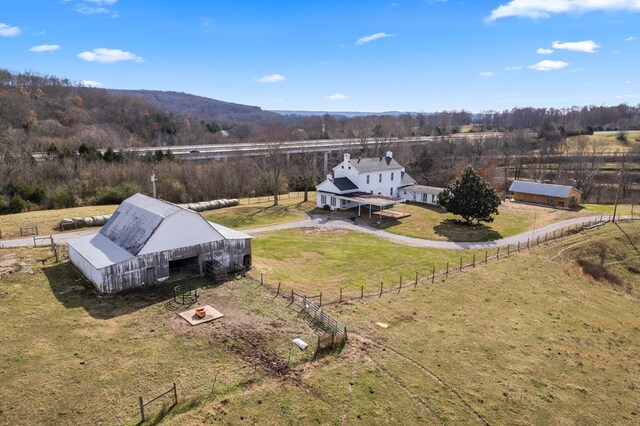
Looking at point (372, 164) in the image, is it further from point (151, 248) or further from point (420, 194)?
point (151, 248)

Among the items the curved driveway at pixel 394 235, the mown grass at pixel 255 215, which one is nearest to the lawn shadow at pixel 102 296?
the curved driveway at pixel 394 235

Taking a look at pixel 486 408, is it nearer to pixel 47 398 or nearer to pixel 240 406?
pixel 240 406

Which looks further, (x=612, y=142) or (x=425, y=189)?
(x=612, y=142)

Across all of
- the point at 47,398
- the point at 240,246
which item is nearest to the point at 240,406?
the point at 47,398

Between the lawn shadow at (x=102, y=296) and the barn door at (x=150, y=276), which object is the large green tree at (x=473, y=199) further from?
the barn door at (x=150, y=276)

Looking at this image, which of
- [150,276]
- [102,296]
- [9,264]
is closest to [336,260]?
[150,276]

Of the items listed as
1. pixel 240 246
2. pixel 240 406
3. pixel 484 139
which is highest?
pixel 484 139
